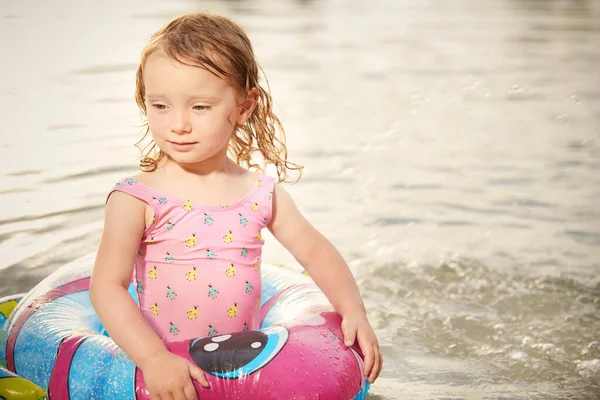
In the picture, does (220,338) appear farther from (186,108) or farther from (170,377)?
(186,108)

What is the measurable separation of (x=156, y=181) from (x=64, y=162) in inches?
104

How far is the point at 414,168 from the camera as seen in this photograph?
4.84 metres

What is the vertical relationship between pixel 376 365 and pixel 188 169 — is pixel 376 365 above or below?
below

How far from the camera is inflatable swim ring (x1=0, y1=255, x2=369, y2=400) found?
1813mm

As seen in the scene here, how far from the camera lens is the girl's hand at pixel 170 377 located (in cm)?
Answer: 176

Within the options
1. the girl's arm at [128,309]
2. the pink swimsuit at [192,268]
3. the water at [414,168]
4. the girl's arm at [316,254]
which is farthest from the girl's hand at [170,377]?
the water at [414,168]

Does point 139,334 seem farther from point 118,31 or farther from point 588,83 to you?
point 118,31

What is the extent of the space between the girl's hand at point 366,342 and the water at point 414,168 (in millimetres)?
623

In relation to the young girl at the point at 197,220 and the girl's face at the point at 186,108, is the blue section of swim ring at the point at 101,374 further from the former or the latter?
the girl's face at the point at 186,108

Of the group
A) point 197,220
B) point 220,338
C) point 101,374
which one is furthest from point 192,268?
point 101,374

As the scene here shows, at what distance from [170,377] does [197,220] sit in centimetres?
41

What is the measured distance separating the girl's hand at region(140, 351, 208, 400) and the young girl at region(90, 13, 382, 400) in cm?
4

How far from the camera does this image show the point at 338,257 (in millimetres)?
2182

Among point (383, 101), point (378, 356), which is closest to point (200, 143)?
point (378, 356)
